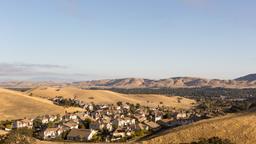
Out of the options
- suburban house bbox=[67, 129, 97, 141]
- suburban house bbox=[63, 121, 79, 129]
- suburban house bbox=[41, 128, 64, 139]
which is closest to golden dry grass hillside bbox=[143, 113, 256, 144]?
suburban house bbox=[67, 129, 97, 141]

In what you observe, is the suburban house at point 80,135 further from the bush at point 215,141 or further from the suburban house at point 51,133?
the bush at point 215,141

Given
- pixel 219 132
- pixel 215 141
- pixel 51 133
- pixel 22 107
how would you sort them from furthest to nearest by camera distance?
pixel 22 107 < pixel 51 133 < pixel 219 132 < pixel 215 141

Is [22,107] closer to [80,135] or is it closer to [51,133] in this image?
[51,133]

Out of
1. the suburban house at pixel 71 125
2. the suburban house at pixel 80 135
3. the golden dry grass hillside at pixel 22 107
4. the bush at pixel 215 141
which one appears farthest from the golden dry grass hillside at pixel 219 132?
the golden dry grass hillside at pixel 22 107

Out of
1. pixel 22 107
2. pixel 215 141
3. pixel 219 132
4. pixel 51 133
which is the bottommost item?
pixel 51 133

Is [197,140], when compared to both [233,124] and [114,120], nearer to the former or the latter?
[233,124]

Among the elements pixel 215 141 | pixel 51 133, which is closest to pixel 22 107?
pixel 51 133
